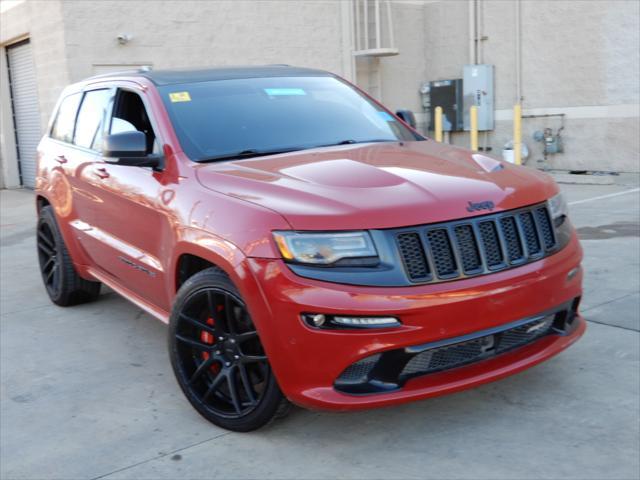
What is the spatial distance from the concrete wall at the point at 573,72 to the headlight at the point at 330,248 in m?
12.3

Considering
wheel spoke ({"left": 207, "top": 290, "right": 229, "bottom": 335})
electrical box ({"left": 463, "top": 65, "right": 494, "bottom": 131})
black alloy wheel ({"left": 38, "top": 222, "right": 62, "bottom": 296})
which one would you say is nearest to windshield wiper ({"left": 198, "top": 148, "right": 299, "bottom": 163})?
wheel spoke ({"left": 207, "top": 290, "right": 229, "bottom": 335})

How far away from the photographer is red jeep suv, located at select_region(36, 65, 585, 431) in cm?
281

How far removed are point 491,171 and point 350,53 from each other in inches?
540

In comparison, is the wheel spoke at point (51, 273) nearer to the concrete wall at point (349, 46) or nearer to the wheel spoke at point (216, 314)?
the wheel spoke at point (216, 314)

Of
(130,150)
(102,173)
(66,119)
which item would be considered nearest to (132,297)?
(102,173)

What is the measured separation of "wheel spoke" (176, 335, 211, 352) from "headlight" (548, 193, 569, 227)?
178 cm

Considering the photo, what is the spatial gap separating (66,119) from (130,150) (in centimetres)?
215

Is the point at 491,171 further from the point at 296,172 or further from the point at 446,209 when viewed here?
the point at 296,172

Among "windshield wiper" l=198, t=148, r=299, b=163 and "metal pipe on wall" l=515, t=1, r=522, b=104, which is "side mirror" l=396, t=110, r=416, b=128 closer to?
"windshield wiper" l=198, t=148, r=299, b=163

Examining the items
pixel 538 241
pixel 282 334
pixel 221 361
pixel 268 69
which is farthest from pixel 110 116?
pixel 538 241

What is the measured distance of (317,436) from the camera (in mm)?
3230

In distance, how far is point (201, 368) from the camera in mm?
3352

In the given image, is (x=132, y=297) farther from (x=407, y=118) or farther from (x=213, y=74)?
(x=407, y=118)

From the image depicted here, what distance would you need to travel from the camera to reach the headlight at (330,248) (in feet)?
9.25
